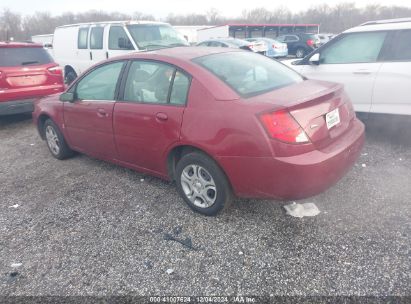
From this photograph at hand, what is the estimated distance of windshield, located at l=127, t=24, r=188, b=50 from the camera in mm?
7844

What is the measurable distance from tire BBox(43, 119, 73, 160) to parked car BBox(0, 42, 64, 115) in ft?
6.22

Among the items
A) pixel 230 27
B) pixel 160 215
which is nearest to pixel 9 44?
pixel 160 215

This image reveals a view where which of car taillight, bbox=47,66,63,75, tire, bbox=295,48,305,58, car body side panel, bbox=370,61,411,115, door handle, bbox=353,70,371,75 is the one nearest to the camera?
car body side panel, bbox=370,61,411,115

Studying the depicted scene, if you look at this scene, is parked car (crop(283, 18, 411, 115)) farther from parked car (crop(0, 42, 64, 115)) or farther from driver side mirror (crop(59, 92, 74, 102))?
parked car (crop(0, 42, 64, 115))

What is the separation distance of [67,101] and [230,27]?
1157 inches

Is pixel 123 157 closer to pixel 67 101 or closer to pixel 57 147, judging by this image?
pixel 67 101

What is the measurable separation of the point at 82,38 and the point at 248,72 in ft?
25.1

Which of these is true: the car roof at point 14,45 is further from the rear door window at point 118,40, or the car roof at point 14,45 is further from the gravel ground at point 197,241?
the gravel ground at point 197,241

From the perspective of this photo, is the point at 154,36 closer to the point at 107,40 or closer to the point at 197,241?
the point at 107,40

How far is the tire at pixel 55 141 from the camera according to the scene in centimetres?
468

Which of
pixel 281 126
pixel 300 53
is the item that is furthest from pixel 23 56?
pixel 300 53

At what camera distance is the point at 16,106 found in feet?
20.6

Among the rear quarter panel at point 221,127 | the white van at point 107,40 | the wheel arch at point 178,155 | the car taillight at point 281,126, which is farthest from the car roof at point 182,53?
the white van at point 107,40

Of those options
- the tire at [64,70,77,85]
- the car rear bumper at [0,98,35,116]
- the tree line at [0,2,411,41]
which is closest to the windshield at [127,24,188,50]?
the car rear bumper at [0,98,35,116]
